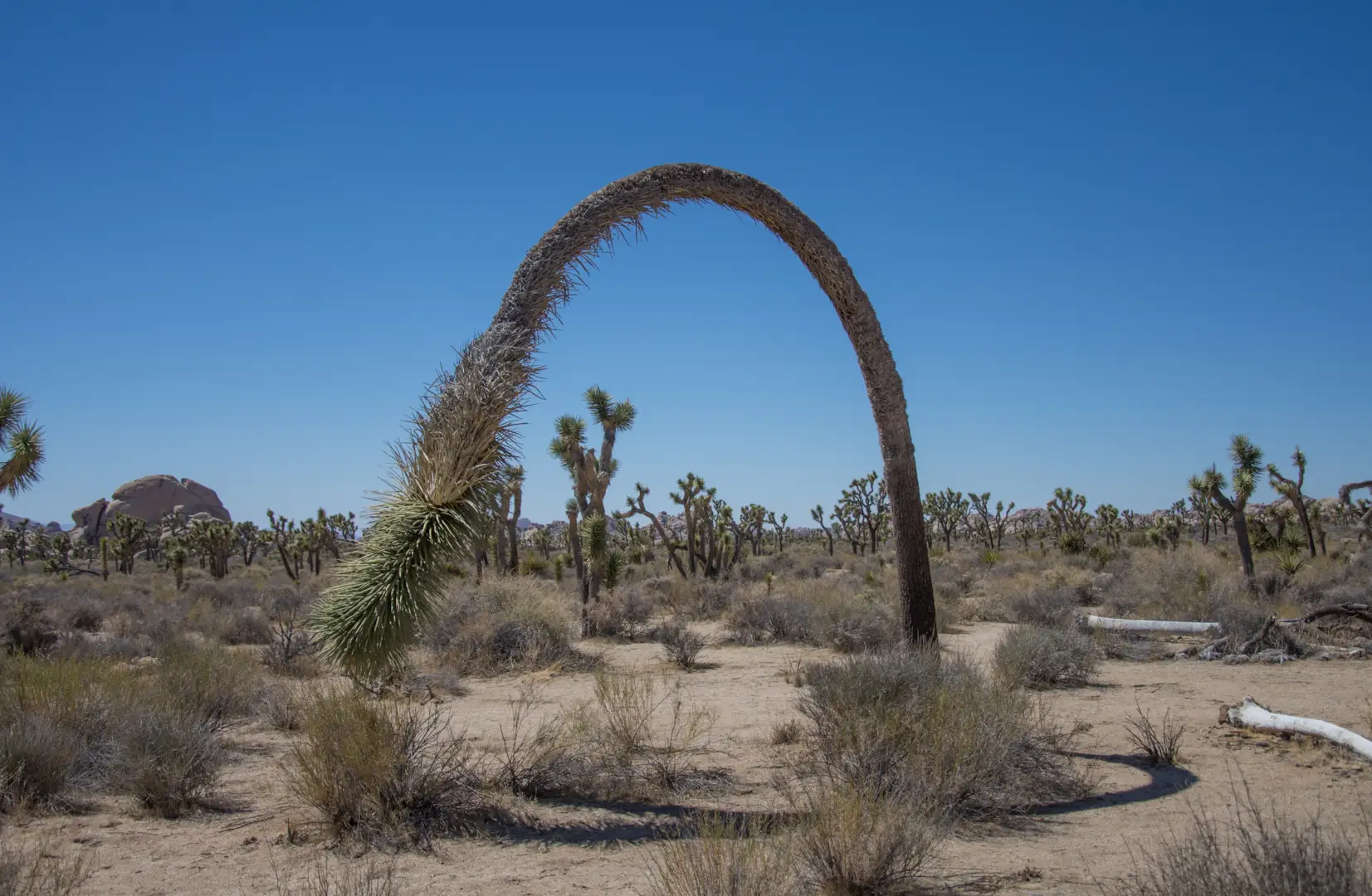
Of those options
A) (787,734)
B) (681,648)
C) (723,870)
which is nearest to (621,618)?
(681,648)

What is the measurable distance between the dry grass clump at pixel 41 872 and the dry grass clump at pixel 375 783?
1.37m

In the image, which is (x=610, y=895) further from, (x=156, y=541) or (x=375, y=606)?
(x=156, y=541)

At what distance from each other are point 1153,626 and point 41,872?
15690 millimetres

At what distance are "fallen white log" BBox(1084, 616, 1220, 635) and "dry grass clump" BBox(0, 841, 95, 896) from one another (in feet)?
45.9

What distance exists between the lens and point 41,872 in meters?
5.06

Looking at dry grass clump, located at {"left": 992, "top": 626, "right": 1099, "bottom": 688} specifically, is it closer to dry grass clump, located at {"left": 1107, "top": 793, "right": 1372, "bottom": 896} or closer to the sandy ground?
the sandy ground

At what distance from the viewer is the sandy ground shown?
5.07 meters

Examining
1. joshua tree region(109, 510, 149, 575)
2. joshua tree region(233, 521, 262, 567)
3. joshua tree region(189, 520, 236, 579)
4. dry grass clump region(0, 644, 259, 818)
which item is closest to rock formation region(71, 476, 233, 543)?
joshua tree region(233, 521, 262, 567)

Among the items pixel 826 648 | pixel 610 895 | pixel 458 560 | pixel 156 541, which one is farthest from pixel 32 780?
pixel 156 541

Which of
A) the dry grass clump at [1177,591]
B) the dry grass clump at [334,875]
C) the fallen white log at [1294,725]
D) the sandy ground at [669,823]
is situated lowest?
the sandy ground at [669,823]

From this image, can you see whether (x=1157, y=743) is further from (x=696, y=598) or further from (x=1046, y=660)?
(x=696, y=598)

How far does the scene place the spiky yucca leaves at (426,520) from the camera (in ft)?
17.8

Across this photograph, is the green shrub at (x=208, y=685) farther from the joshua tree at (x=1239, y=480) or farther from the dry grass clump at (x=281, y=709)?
the joshua tree at (x=1239, y=480)

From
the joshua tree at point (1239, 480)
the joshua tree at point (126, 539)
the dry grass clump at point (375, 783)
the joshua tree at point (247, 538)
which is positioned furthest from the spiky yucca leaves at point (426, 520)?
the joshua tree at point (247, 538)
